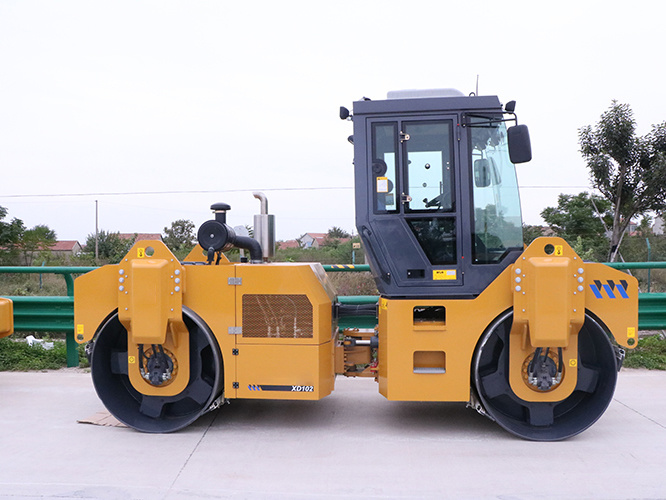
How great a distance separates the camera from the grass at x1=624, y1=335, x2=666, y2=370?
7098 mm

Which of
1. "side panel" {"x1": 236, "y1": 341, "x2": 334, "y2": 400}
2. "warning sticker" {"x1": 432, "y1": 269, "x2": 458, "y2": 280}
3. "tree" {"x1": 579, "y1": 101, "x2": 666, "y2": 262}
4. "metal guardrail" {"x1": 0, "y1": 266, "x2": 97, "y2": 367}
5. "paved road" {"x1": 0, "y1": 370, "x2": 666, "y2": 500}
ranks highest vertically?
"tree" {"x1": 579, "y1": 101, "x2": 666, "y2": 262}

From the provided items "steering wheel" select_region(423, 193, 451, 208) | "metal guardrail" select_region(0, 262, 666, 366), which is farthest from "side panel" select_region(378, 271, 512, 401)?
"metal guardrail" select_region(0, 262, 666, 366)

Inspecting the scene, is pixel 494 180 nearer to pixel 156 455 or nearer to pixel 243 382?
pixel 243 382

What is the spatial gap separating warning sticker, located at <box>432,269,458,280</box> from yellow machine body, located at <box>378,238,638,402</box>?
19 cm

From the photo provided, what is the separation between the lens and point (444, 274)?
4.85 meters

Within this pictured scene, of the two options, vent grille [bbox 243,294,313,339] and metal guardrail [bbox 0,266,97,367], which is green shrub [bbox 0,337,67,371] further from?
vent grille [bbox 243,294,313,339]

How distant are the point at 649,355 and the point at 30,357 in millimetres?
7626

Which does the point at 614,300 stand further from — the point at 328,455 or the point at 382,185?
the point at 328,455

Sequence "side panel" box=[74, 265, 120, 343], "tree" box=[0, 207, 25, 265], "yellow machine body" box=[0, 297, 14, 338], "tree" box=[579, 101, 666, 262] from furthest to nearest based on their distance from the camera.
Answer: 1. "tree" box=[0, 207, 25, 265]
2. "tree" box=[579, 101, 666, 262]
3. "yellow machine body" box=[0, 297, 14, 338]
4. "side panel" box=[74, 265, 120, 343]

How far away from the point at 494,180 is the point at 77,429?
4071 millimetres

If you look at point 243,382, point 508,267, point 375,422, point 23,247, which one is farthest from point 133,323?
point 23,247

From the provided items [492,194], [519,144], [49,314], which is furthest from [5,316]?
[519,144]

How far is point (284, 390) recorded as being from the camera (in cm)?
495

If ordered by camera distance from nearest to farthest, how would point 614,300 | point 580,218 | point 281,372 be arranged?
point 614,300 < point 281,372 < point 580,218
